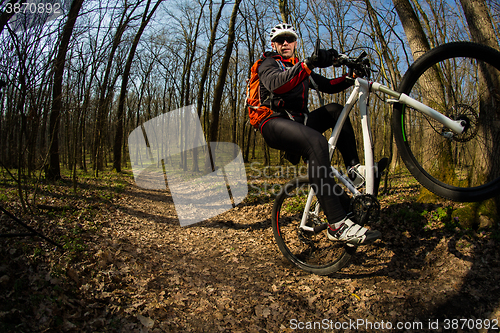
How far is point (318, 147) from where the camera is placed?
245 centimetres

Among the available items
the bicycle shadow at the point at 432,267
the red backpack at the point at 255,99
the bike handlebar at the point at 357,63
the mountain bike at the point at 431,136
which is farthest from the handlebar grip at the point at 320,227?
the bike handlebar at the point at 357,63

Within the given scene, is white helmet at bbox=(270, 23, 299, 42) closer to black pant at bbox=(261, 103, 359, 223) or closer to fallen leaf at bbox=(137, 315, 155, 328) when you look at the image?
black pant at bbox=(261, 103, 359, 223)

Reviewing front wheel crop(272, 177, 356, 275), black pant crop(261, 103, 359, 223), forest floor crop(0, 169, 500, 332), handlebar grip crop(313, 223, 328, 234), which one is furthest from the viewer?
front wheel crop(272, 177, 356, 275)

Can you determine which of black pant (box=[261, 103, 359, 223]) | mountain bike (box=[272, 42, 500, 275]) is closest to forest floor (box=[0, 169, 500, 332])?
mountain bike (box=[272, 42, 500, 275])

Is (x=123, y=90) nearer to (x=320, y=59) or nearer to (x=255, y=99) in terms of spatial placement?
(x=255, y=99)

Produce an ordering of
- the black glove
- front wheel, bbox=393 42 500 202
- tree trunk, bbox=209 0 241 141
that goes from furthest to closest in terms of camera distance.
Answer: tree trunk, bbox=209 0 241 141 → the black glove → front wheel, bbox=393 42 500 202

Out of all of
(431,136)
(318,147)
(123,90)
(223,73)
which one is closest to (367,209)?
(318,147)

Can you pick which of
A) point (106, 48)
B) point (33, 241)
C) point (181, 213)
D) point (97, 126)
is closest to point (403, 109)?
point (33, 241)

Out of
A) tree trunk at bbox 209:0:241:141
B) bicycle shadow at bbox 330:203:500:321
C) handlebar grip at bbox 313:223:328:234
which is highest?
tree trunk at bbox 209:0:241:141

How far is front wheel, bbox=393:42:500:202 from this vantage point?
7.25ft

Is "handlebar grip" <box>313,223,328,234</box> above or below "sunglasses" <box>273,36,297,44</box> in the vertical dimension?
below

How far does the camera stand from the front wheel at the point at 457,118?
2.21m

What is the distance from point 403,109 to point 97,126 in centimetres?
1404

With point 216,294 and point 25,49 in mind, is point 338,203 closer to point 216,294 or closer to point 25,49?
point 216,294
